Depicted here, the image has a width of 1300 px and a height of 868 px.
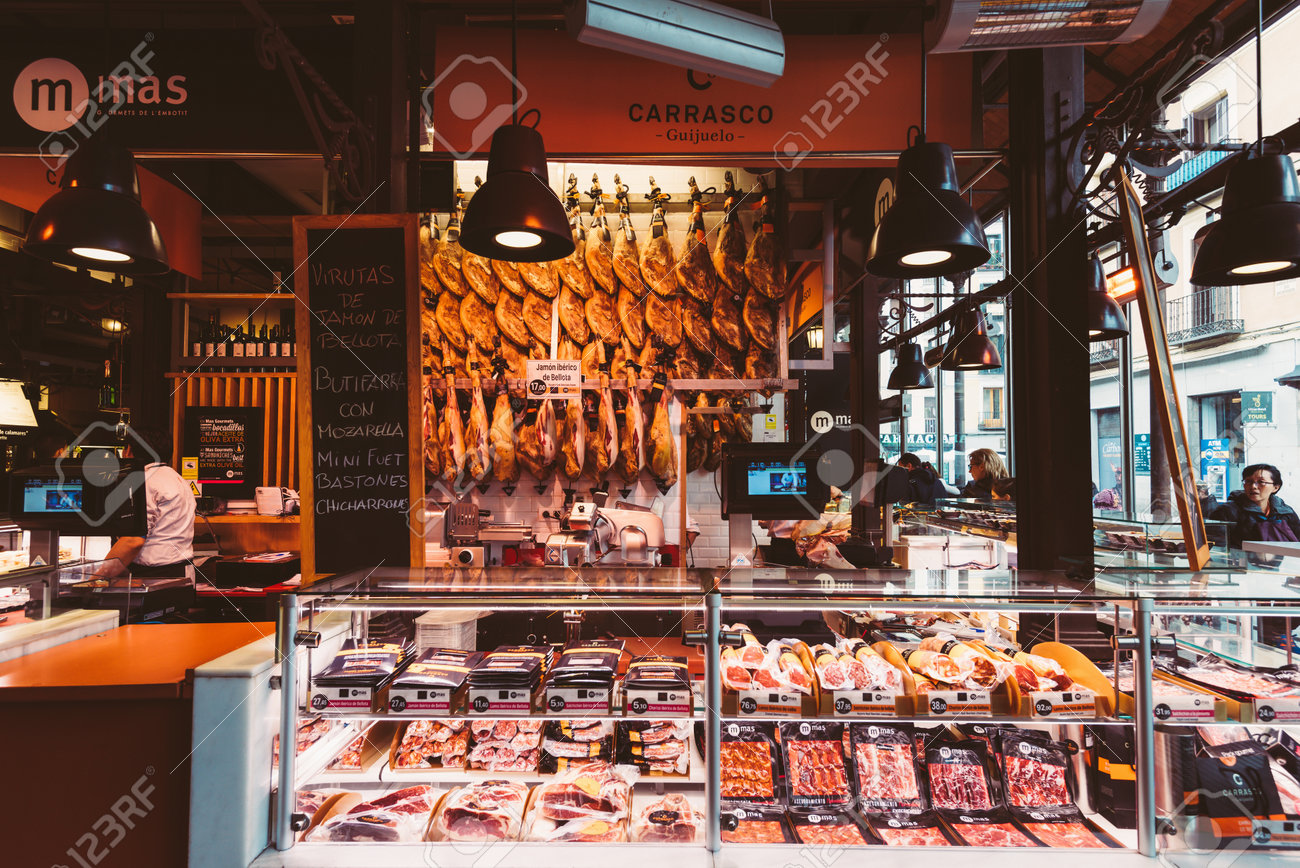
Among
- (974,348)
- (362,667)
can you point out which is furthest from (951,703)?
(974,348)

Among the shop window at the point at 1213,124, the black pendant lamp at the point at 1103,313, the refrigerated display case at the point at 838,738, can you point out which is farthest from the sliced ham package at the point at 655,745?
the shop window at the point at 1213,124

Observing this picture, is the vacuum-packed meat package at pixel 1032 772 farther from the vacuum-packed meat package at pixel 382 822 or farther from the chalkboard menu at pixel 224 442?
the chalkboard menu at pixel 224 442

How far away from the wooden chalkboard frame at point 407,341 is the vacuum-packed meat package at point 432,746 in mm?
1146

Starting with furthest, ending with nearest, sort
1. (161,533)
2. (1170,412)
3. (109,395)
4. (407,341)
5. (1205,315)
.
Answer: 1. (1205,315)
2. (109,395)
3. (161,533)
4. (407,341)
5. (1170,412)

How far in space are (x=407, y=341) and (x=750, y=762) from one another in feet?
7.84

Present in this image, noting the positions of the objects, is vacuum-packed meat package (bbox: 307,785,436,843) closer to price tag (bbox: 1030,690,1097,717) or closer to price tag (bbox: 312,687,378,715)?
price tag (bbox: 312,687,378,715)

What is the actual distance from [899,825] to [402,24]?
416 cm

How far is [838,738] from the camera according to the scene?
2.23 m

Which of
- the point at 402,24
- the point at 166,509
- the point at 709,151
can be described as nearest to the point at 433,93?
the point at 402,24

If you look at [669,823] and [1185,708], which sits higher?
[1185,708]

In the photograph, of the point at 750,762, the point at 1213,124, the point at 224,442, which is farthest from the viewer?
the point at 224,442

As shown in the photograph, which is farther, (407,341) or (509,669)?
(407,341)

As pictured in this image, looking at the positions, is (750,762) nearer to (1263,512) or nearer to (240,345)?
A: (1263,512)

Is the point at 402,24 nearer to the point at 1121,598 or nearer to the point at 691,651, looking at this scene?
the point at 691,651
